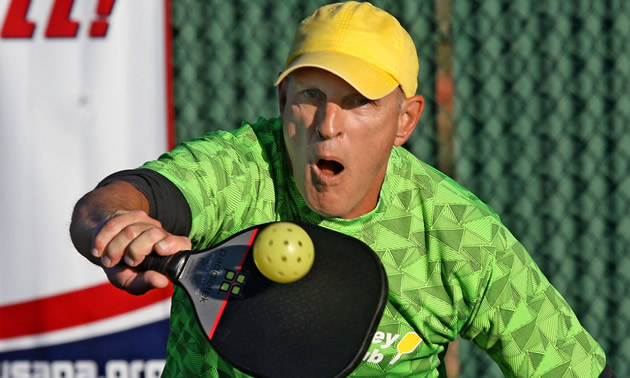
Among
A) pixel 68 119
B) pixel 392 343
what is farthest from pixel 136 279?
pixel 68 119

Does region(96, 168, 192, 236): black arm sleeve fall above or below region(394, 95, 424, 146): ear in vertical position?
below

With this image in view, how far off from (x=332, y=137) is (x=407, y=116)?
373mm

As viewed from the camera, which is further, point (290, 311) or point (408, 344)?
point (408, 344)

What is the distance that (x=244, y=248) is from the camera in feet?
6.84

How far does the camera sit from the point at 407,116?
2.70 m

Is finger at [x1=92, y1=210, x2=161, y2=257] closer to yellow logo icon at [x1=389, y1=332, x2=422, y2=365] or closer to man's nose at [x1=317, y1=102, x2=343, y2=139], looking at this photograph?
man's nose at [x1=317, y1=102, x2=343, y2=139]

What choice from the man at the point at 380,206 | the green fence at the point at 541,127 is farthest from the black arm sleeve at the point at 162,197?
the green fence at the point at 541,127

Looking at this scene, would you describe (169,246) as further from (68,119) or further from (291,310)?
(68,119)

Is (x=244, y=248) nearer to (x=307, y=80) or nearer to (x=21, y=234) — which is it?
(x=307, y=80)

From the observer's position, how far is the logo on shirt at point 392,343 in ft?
8.43

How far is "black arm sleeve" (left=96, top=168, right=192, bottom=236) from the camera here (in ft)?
6.84

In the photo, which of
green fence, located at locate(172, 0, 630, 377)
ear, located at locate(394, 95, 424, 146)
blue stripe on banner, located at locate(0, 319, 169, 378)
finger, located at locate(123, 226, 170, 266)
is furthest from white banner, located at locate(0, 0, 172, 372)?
finger, located at locate(123, 226, 170, 266)

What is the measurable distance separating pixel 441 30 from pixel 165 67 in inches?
57.6

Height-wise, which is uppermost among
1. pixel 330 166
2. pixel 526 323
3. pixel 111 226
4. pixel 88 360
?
pixel 111 226
